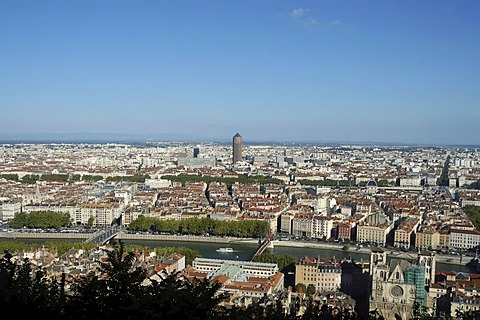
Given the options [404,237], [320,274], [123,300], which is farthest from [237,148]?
[123,300]

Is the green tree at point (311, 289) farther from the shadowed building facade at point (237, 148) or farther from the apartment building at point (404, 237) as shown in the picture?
the shadowed building facade at point (237, 148)

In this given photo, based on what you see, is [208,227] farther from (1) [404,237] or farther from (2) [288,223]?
(1) [404,237]

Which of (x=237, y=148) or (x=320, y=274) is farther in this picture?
(x=237, y=148)

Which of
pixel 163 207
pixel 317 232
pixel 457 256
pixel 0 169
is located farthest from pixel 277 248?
pixel 0 169

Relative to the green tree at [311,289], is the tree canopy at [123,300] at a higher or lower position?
higher

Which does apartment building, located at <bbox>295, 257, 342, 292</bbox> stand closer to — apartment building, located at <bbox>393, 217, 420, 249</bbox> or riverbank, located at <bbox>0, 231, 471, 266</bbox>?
riverbank, located at <bbox>0, 231, 471, 266</bbox>

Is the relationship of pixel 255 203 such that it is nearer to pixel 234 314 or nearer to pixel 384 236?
pixel 384 236

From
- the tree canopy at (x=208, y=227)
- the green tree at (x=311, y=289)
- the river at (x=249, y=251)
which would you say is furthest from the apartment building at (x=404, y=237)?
the green tree at (x=311, y=289)

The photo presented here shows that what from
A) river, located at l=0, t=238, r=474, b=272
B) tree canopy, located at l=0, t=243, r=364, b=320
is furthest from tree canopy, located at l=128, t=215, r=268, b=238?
tree canopy, located at l=0, t=243, r=364, b=320

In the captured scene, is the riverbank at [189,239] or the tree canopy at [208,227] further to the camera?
the tree canopy at [208,227]
